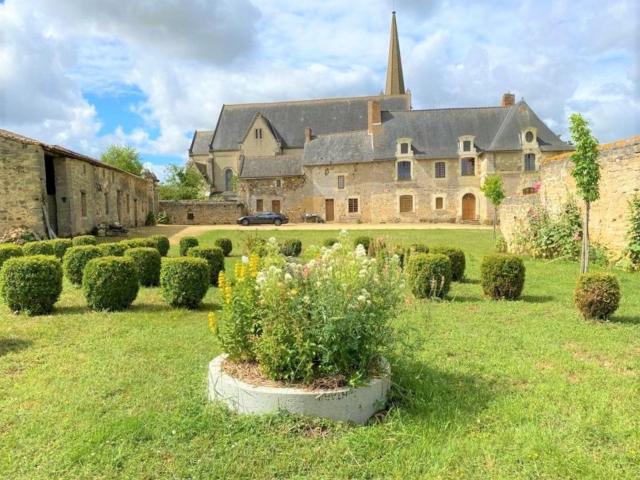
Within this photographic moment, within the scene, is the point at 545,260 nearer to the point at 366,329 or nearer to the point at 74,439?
the point at 366,329

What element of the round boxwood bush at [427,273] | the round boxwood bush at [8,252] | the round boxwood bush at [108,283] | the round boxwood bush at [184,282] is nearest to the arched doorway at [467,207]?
the round boxwood bush at [427,273]

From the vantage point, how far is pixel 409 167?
31.6 meters

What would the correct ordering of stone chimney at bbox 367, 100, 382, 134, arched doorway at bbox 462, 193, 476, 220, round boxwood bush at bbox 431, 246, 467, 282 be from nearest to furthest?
round boxwood bush at bbox 431, 246, 467, 282 < arched doorway at bbox 462, 193, 476, 220 < stone chimney at bbox 367, 100, 382, 134

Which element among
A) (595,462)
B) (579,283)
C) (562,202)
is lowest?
(595,462)

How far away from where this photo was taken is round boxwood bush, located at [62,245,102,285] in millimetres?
8516

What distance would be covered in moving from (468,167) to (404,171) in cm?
421

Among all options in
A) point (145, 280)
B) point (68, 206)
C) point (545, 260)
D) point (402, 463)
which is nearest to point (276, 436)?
point (402, 463)

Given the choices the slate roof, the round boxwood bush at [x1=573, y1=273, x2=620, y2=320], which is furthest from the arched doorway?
the round boxwood bush at [x1=573, y1=273, x2=620, y2=320]

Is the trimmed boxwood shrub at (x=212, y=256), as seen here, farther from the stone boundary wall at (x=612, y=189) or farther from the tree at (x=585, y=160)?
the stone boundary wall at (x=612, y=189)

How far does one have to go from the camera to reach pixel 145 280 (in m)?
8.56

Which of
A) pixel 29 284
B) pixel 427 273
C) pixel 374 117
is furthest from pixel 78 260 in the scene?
pixel 374 117

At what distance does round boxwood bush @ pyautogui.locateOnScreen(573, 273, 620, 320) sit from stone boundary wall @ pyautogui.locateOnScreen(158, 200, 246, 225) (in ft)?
97.5

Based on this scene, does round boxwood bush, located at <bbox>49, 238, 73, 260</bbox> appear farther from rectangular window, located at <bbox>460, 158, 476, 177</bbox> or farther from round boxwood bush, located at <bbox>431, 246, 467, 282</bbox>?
rectangular window, located at <bbox>460, 158, 476, 177</bbox>

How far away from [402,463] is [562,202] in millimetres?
11474
